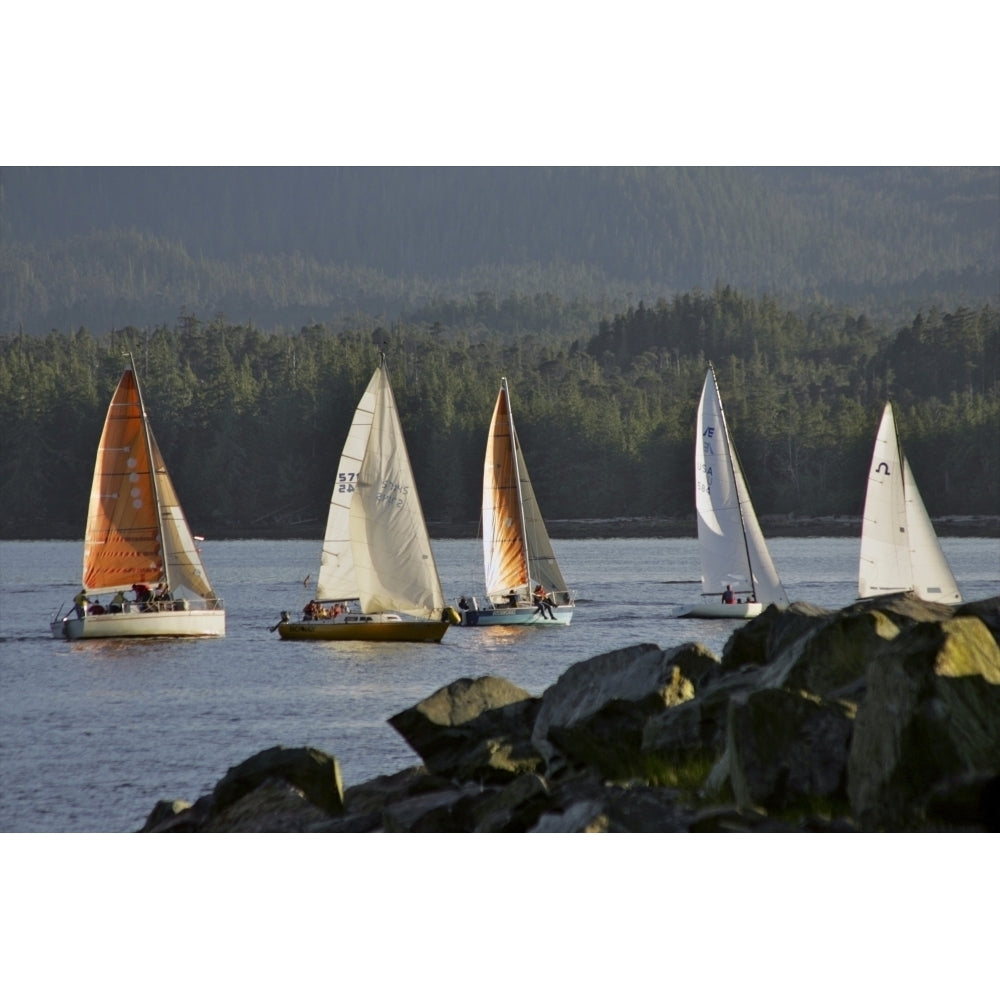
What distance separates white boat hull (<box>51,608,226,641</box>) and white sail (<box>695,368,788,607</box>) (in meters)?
12.2

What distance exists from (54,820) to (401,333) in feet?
349

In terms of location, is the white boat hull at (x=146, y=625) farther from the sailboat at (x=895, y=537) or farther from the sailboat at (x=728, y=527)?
the sailboat at (x=895, y=537)

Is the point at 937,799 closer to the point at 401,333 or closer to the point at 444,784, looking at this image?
the point at 444,784

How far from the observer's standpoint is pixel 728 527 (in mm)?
39969

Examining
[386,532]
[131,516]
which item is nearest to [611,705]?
[386,532]

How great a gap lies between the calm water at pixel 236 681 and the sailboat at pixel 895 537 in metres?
3.94

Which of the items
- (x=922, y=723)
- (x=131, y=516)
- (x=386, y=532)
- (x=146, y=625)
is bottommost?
(x=146, y=625)

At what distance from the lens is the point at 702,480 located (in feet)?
130

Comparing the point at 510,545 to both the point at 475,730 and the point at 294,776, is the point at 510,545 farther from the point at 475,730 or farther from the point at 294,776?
the point at 294,776

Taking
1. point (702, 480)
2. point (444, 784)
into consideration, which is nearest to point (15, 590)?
point (702, 480)

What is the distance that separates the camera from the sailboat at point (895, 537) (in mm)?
36312

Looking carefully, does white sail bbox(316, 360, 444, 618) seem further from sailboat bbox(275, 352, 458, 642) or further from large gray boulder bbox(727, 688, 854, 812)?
large gray boulder bbox(727, 688, 854, 812)

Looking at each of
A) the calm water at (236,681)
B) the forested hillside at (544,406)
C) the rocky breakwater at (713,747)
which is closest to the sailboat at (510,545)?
the calm water at (236,681)

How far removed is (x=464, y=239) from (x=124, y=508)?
56942mm
